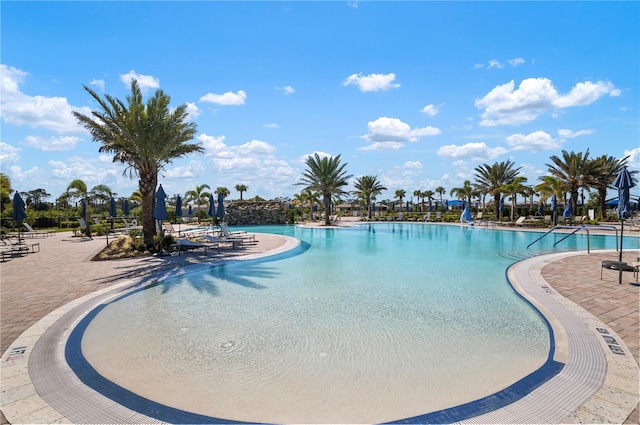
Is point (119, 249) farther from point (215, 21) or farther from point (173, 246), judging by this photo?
point (215, 21)

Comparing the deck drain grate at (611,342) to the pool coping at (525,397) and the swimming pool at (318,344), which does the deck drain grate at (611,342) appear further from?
the swimming pool at (318,344)

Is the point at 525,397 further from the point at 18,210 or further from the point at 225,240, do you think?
the point at 18,210

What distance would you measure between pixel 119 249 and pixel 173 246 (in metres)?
2.08

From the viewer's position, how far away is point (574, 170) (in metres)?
32.4

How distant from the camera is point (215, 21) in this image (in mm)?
12375

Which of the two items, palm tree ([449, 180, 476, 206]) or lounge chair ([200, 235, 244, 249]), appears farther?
palm tree ([449, 180, 476, 206])

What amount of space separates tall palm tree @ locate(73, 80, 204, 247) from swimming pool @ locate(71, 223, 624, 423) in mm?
6752

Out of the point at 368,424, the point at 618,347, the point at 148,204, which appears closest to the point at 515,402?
the point at 368,424

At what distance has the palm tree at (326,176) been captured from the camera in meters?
33.5

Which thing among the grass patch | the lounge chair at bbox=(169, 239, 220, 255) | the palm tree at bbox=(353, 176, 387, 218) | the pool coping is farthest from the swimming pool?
the palm tree at bbox=(353, 176, 387, 218)

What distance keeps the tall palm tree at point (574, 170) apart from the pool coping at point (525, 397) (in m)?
34.1

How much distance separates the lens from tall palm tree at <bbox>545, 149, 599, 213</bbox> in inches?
1268

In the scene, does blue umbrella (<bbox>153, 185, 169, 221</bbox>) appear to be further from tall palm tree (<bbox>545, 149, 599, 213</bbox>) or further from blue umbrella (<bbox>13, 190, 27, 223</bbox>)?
tall palm tree (<bbox>545, 149, 599, 213</bbox>)

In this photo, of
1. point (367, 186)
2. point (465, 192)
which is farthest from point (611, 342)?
point (465, 192)
